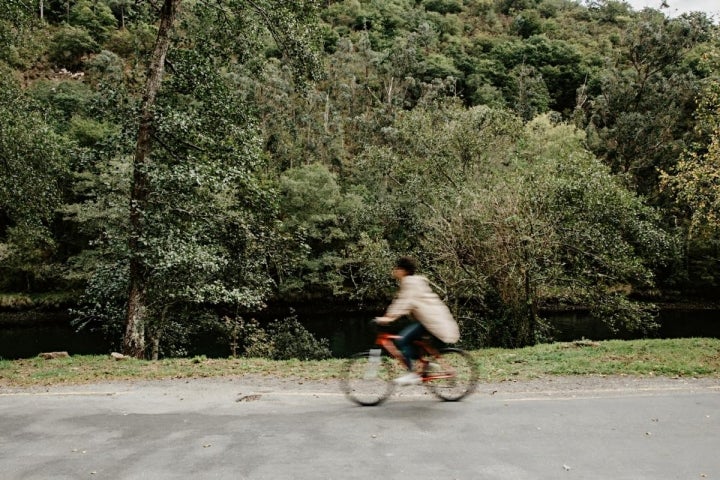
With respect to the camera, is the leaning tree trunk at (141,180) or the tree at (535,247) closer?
the leaning tree trunk at (141,180)

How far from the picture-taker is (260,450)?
6.33 m

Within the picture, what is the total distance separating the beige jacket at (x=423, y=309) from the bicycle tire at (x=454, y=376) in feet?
→ 1.75

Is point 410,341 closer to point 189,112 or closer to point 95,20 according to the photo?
point 189,112

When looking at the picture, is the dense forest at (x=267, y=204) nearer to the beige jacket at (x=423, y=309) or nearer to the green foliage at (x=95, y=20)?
the beige jacket at (x=423, y=309)

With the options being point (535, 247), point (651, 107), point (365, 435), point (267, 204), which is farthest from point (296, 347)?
point (651, 107)

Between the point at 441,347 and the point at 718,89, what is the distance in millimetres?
15234

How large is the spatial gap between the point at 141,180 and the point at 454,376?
10.6 m

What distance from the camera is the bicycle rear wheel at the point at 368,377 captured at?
7.96m

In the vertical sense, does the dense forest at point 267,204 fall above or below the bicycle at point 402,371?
above

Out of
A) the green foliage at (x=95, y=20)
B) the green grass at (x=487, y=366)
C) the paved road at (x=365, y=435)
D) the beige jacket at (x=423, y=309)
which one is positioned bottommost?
the green grass at (x=487, y=366)

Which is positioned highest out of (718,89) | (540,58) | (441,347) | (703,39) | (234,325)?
(540,58)

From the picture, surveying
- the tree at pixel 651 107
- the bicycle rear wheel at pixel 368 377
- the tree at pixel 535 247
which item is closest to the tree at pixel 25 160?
the bicycle rear wheel at pixel 368 377

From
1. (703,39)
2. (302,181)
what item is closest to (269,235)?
(302,181)

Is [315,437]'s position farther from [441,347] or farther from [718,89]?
[718,89]
